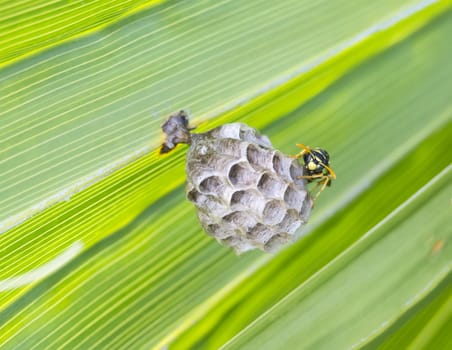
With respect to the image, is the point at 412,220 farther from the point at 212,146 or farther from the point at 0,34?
the point at 0,34

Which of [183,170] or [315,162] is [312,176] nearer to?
[315,162]

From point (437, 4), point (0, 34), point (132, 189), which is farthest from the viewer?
point (437, 4)

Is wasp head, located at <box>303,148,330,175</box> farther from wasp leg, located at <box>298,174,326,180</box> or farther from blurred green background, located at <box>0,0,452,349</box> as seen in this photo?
blurred green background, located at <box>0,0,452,349</box>

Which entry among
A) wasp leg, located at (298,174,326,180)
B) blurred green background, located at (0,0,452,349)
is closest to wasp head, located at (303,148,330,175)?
wasp leg, located at (298,174,326,180)

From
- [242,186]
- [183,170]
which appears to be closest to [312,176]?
[242,186]

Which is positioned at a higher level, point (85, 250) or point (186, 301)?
point (85, 250)

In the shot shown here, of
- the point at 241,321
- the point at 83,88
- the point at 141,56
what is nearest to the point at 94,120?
the point at 83,88

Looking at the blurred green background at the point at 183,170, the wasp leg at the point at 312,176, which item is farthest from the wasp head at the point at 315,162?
the blurred green background at the point at 183,170
